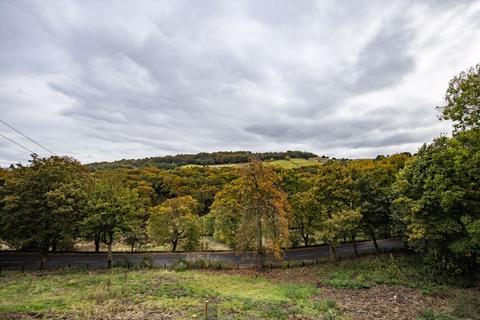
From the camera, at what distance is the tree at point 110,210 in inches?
1084

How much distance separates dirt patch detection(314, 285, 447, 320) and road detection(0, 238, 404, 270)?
12204mm

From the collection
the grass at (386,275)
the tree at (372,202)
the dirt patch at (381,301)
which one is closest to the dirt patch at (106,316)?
the dirt patch at (381,301)

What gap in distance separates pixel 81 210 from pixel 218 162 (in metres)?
104

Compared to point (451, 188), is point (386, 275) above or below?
below

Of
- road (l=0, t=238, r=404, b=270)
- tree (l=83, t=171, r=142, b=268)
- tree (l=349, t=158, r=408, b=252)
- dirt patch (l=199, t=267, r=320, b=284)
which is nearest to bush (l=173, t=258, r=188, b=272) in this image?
road (l=0, t=238, r=404, b=270)

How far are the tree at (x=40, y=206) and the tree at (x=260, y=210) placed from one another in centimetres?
1599

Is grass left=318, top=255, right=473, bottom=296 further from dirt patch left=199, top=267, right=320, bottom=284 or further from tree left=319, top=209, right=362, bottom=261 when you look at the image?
tree left=319, top=209, right=362, bottom=261

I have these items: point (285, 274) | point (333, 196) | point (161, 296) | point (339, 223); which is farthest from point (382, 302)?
point (161, 296)

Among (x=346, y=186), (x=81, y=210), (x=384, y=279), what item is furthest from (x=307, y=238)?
(x=81, y=210)

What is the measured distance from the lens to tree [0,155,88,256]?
27250 mm

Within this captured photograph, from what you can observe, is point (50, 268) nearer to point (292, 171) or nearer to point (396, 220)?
point (292, 171)

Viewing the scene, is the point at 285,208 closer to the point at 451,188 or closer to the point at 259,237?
the point at 259,237

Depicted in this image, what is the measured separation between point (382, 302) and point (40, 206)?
2990 cm

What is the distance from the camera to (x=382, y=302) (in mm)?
17062
